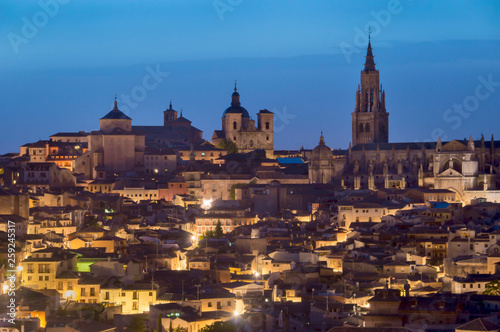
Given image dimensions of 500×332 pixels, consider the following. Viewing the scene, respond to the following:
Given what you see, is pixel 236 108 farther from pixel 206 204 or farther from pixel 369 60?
pixel 206 204

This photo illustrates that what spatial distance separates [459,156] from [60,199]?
29485 mm

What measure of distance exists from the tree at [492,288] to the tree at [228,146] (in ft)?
199

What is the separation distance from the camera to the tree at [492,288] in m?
43.5

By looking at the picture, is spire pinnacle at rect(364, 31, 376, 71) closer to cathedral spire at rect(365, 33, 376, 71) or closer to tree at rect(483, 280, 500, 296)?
cathedral spire at rect(365, 33, 376, 71)

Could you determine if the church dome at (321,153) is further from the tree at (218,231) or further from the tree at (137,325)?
the tree at (137,325)

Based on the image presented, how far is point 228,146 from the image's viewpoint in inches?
4158

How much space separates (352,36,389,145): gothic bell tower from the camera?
11288 centimetres

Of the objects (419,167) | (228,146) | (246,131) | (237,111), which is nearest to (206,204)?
(419,167)

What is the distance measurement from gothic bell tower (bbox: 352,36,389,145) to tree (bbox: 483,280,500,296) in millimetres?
67921

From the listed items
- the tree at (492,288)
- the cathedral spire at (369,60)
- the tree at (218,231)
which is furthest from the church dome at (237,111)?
the tree at (492,288)

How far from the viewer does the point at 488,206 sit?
7175 centimetres

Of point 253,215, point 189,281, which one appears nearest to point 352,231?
point 253,215

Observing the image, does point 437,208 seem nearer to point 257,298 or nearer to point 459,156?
point 459,156

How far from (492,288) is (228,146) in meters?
62.8
